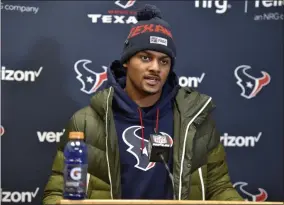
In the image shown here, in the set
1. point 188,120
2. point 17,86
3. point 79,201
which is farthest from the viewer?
point 17,86

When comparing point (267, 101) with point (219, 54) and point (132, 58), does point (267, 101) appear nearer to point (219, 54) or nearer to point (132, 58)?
point (219, 54)

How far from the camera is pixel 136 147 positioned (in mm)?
2213

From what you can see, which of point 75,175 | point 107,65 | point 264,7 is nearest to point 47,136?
point 107,65

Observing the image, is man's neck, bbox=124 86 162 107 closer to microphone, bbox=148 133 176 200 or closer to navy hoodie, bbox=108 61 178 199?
navy hoodie, bbox=108 61 178 199

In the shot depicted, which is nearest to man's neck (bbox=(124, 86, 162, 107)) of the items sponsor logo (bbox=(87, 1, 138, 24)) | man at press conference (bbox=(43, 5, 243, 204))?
man at press conference (bbox=(43, 5, 243, 204))

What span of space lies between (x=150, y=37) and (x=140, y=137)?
1.48 feet

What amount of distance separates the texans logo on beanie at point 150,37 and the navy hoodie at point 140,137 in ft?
0.49

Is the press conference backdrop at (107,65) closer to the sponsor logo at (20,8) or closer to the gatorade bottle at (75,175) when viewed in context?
the sponsor logo at (20,8)

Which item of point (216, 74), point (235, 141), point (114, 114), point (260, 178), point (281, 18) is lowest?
point (260, 178)

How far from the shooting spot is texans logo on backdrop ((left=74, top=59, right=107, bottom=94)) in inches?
110

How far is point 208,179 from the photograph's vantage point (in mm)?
2260

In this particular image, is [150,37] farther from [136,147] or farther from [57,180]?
[57,180]

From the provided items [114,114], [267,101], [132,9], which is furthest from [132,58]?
[267,101]

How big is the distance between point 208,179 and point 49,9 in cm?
129
